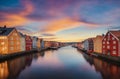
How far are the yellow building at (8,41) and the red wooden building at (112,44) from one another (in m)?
40.9

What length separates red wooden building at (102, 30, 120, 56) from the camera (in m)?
58.5

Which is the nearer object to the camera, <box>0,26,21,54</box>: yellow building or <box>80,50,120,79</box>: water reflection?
<box>80,50,120,79</box>: water reflection

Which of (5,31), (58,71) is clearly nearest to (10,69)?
(58,71)

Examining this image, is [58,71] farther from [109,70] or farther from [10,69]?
[109,70]

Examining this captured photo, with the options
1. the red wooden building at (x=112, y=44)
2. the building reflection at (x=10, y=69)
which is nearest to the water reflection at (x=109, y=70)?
the red wooden building at (x=112, y=44)

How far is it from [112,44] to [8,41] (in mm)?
43530

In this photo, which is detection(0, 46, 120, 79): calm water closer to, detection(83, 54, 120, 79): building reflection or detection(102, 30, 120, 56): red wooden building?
detection(83, 54, 120, 79): building reflection

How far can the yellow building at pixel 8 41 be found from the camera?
2719 inches

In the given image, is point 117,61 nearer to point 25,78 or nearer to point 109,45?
point 109,45

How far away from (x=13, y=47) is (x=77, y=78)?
49931mm

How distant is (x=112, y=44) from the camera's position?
61594mm

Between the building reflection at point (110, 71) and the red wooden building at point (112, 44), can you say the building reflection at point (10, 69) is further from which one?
the red wooden building at point (112, 44)

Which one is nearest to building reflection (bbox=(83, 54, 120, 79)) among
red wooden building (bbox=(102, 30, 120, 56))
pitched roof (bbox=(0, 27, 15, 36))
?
red wooden building (bbox=(102, 30, 120, 56))

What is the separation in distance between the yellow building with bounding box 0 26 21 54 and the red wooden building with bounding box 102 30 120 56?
40905 mm
